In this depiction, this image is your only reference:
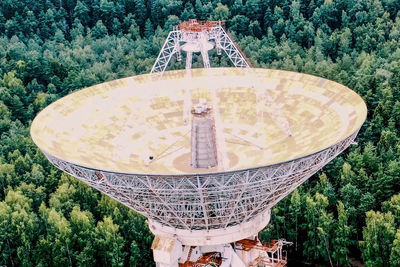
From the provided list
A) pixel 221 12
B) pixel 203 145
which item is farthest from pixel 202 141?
pixel 221 12

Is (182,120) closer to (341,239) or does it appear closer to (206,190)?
(206,190)

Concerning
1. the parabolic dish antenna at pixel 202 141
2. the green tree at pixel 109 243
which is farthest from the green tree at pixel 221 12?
the parabolic dish antenna at pixel 202 141

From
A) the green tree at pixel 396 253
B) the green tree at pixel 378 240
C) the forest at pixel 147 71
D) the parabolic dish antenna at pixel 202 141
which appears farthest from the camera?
the forest at pixel 147 71

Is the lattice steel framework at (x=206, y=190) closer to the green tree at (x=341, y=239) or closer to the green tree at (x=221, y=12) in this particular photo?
the green tree at (x=341, y=239)

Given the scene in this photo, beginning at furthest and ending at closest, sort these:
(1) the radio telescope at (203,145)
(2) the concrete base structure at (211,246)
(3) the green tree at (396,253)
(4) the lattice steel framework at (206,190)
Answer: (3) the green tree at (396,253) < (2) the concrete base structure at (211,246) < (1) the radio telescope at (203,145) < (4) the lattice steel framework at (206,190)

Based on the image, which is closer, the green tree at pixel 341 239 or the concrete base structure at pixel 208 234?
the concrete base structure at pixel 208 234

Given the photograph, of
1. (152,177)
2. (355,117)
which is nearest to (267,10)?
(355,117)
